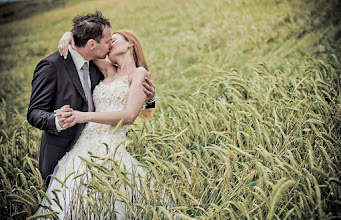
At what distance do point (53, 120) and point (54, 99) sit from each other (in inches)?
10.7

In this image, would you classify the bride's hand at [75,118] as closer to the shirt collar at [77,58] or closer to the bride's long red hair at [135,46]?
the shirt collar at [77,58]

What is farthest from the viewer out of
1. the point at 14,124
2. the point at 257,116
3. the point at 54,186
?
the point at 14,124

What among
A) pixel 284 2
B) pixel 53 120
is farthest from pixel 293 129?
pixel 284 2

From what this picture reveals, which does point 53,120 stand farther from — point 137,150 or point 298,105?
point 298,105

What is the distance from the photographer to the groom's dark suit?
1.96 m

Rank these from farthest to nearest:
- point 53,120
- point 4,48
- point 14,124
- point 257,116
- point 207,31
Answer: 1. point 4,48
2. point 207,31
3. point 14,124
4. point 257,116
5. point 53,120

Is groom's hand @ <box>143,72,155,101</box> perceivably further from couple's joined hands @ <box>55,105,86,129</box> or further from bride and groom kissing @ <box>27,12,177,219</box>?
couple's joined hands @ <box>55,105,86,129</box>

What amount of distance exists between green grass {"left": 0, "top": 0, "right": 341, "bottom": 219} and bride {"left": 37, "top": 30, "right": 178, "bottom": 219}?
0.41 ft

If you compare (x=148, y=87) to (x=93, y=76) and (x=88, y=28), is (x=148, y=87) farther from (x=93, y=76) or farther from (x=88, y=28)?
(x=88, y=28)

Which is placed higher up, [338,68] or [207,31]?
[207,31]

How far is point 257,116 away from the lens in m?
2.45

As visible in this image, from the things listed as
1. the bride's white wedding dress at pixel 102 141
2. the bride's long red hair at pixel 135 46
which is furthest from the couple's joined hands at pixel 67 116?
the bride's long red hair at pixel 135 46

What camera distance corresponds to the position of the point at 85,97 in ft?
7.14

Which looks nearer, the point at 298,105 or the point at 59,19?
the point at 298,105
